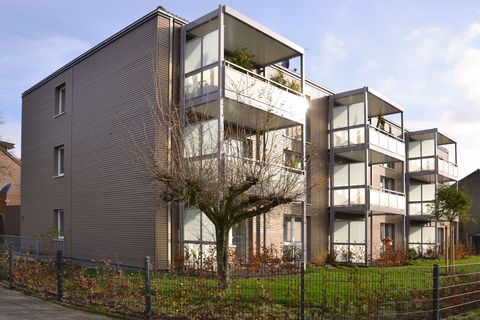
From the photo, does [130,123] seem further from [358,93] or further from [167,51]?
[358,93]

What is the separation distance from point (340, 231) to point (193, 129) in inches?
508

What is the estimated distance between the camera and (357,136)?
22.4 metres

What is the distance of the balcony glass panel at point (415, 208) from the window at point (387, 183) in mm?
1870

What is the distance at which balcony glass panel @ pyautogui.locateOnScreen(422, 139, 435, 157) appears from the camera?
102ft

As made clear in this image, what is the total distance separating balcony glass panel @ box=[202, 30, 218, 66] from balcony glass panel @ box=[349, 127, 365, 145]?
938cm

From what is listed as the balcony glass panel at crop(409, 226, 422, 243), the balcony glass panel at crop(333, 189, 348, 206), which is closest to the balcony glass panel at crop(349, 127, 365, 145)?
the balcony glass panel at crop(333, 189, 348, 206)

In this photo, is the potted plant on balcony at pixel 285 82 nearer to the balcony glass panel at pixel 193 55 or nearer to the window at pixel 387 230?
the balcony glass panel at pixel 193 55

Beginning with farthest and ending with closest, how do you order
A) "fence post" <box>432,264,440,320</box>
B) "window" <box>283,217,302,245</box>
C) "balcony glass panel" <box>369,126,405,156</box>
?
1. "balcony glass panel" <box>369,126,405,156</box>
2. "window" <box>283,217,302,245</box>
3. "fence post" <box>432,264,440,320</box>

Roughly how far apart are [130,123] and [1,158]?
28.8 meters

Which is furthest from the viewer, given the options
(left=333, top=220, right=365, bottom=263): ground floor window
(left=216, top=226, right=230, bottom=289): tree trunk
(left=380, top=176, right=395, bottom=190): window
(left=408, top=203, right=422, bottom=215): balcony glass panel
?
(left=408, top=203, right=422, bottom=215): balcony glass panel

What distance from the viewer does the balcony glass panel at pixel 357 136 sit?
72.9 ft

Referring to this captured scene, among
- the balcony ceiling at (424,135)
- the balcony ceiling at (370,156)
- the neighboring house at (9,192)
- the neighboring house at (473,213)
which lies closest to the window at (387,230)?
the balcony ceiling at (370,156)

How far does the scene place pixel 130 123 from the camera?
16.7m

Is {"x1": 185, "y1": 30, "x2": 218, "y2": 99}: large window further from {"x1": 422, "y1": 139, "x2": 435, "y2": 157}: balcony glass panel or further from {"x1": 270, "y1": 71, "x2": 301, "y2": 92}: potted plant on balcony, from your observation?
{"x1": 422, "y1": 139, "x2": 435, "y2": 157}: balcony glass panel
